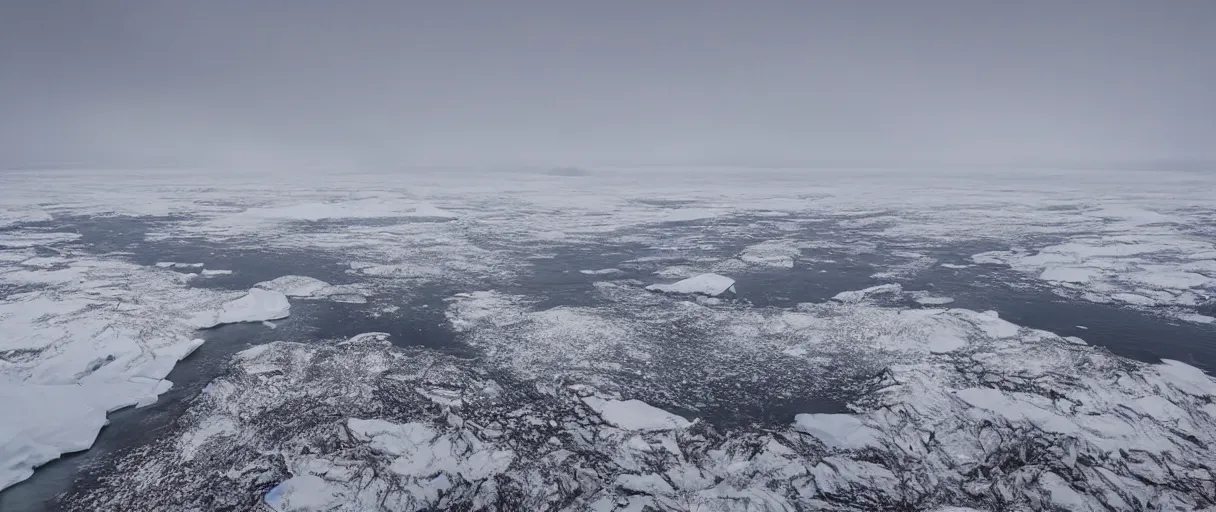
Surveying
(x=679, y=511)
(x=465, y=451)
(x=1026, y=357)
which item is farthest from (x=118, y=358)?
(x=1026, y=357)

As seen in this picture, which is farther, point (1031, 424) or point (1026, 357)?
point (1026, 357)

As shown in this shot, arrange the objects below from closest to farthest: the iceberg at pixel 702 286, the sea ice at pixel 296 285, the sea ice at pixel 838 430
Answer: the sea ice at pixel 838 430 → the sea ice at pixel 296 285 → the iceberg at pixel 702 286

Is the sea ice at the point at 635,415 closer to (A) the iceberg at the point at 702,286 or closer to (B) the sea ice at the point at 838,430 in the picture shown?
(B) the sea ice at the point at 838,430

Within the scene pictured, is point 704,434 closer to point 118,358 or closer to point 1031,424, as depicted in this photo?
point 1031,424

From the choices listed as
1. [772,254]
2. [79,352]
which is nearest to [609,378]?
[79,352]

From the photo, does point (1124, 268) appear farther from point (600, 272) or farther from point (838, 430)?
point (600, 272)

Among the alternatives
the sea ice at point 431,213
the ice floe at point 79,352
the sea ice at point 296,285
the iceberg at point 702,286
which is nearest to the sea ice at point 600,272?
the iceberg at point 702,286
